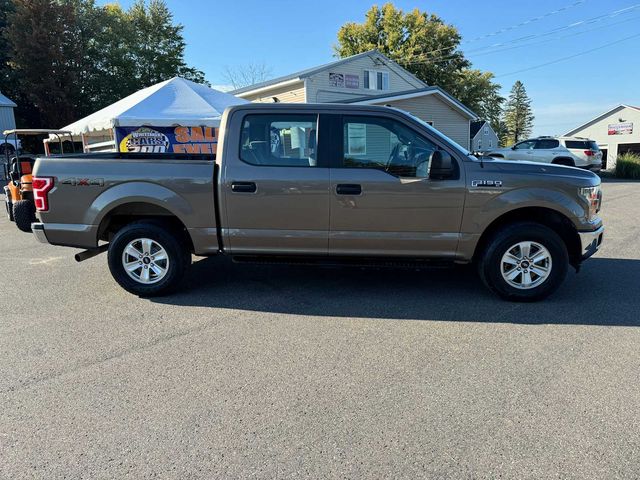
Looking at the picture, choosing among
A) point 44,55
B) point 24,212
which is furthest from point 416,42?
point 24,212

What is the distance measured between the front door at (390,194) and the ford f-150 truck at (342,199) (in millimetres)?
10

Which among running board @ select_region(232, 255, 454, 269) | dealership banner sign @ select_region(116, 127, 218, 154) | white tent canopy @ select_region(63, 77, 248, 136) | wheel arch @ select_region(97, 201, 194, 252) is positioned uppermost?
white tent canopy @ select_region(63, 77, 248, 136)

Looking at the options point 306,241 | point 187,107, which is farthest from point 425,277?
point 187,107

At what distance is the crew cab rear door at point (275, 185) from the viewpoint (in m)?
4.71

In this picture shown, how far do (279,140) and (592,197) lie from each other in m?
3.25

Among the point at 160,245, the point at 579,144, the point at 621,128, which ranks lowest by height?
the point at 160,245

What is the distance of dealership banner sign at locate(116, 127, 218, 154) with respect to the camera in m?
11.9

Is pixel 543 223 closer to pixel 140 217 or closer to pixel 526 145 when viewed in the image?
pixel 140 217

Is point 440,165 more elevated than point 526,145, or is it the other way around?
point 526,145

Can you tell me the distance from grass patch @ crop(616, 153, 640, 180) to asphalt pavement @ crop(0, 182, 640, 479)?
23181 mm

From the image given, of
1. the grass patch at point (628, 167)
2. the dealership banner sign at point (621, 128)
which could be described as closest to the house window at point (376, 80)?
the grass patch at point (628, 167)

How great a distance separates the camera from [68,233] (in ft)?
16.4

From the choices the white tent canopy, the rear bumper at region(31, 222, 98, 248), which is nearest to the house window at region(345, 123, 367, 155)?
the rear bumper at region(31, 222, 98, 248)

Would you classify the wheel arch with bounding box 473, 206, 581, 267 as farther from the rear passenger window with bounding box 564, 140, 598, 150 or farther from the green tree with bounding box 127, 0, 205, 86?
the green tree with bounding box 127, 0, 205, 86
